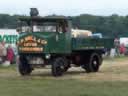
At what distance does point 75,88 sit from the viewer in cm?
1992

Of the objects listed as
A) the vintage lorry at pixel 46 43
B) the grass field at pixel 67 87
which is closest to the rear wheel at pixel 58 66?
the vintage lorry at pixel 46 43

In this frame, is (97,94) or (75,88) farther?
(75,88)

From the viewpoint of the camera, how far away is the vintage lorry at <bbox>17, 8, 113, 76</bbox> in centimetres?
2584

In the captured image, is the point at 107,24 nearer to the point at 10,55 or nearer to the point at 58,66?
the point at 10,55

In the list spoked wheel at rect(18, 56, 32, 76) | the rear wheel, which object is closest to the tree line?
spoked wheel at rect(18, 56, 32, 76)

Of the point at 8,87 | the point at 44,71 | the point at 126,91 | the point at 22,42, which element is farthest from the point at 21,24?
the point at 126,91

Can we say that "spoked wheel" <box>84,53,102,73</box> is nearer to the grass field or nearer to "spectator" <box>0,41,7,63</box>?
the grass field

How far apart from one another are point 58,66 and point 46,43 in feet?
4.03

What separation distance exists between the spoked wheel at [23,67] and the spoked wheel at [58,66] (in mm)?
1689

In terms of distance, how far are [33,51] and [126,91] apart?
8.02m

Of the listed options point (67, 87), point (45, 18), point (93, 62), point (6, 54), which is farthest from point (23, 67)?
point (6, 54)

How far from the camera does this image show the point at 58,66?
26.2 m

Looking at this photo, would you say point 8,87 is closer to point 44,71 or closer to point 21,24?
point 21,24

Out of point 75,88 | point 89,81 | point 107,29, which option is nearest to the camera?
point 75,88
